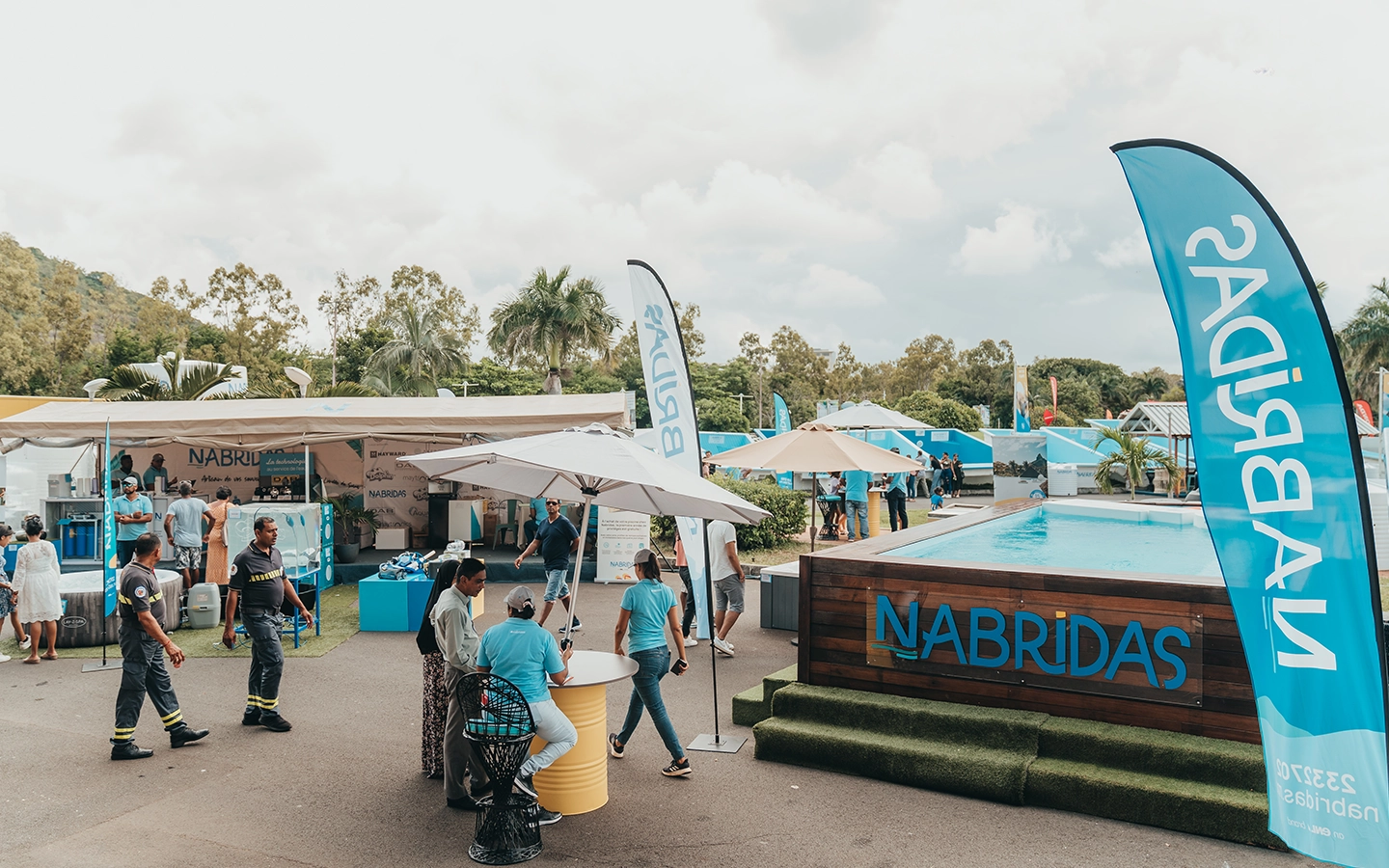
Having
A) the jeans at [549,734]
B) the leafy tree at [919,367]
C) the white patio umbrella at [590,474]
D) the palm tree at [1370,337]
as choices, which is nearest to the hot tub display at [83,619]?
the white patio umbrella at [590,474]

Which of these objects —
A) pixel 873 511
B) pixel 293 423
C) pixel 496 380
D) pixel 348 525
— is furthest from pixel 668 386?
pixel 496 380

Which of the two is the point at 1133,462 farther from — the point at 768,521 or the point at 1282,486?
the point at 1282,486

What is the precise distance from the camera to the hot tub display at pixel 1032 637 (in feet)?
17.7

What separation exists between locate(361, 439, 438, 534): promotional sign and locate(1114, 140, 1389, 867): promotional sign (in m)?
14.0

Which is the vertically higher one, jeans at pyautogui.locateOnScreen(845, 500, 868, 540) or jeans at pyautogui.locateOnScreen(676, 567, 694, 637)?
jeans at pyautogui.locateOnScreen(845, 500, 868, 540)

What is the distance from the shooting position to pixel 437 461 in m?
6.12

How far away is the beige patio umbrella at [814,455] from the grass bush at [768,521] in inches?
190

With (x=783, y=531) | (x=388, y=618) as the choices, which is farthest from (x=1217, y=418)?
(x=783, y=531)

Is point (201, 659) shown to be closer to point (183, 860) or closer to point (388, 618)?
point (388, 618)

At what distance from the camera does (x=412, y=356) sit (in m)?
38.0

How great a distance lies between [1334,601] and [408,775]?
17.2ft

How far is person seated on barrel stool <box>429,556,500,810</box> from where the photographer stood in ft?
17.9

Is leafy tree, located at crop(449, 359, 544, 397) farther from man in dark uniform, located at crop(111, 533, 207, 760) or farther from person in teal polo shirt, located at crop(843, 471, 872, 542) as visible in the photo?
man in dark uniform, located at crop(111, 533, 207, 760)

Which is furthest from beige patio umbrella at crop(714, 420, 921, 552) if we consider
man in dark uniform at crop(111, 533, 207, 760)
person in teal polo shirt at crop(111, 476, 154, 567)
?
person in teal polo shirt at crop(111, 476, 154, 567)
